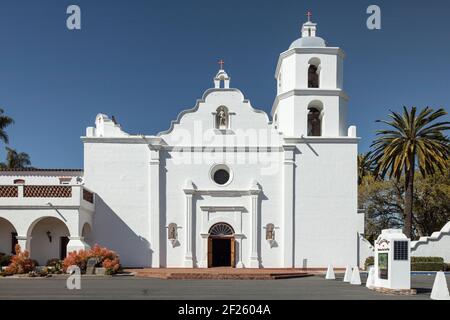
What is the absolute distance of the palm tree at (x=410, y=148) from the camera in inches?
1377

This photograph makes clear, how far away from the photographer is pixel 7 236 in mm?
31859

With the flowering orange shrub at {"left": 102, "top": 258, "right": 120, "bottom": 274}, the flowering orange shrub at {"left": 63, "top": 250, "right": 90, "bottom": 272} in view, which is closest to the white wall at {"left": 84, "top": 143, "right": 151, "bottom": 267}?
the flowering orange shrub at {"left": 102, "top": 258, "right": 120, "bottom": 274}

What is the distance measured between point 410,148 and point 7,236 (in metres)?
26.2


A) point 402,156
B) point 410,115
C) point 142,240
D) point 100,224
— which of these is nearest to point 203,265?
point 142,240

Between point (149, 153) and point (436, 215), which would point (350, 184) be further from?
point (436, 215)

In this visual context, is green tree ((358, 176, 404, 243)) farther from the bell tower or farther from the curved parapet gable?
the curved parapet gable

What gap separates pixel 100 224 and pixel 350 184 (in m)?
15.6

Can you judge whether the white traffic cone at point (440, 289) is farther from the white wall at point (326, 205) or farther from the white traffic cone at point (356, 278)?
the white wall at point (326, 205)

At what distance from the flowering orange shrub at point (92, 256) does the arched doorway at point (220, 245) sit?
6.51m

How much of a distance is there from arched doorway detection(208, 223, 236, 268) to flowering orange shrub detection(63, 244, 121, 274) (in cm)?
651

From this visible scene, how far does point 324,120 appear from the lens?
33.6 meters

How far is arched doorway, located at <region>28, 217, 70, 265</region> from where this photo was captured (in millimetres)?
31984

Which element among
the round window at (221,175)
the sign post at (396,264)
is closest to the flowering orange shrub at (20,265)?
the round window at (221,175)

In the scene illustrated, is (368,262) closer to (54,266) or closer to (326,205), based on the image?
(326,205)
